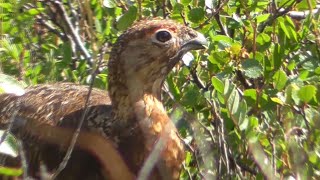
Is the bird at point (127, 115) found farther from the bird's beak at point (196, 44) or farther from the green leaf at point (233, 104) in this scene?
the green leaf at point (233, 104)

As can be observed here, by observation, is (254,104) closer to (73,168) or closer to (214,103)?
(214,103)

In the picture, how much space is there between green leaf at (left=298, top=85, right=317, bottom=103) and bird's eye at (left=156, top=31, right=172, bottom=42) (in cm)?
69

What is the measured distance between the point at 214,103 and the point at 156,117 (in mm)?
488

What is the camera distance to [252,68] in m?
5.12

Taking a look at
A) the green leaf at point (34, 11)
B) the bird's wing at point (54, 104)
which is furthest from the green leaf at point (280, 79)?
the green leaf at point (34, 11)

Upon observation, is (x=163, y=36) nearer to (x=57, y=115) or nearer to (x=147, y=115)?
(x=147, y=115)

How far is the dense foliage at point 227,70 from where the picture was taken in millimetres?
4758

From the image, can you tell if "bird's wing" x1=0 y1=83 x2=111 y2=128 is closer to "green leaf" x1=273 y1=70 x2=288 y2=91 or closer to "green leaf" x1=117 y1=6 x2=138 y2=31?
"green leaf" x1=117 y1=6 x2=138 y2=31

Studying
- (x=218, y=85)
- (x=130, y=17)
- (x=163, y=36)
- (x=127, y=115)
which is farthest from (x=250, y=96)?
(x=130, y=17)

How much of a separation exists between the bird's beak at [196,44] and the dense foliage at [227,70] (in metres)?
0.20

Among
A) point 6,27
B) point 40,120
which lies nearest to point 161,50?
point 40,120

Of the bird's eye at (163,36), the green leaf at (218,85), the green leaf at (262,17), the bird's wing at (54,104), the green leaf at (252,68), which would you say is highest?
the bird's eye at (163,36)

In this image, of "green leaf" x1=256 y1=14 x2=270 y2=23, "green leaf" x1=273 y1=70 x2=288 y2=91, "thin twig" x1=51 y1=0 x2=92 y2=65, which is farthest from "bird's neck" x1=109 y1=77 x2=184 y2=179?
"thin twig" x1=51 y1=0 x2=92 y2=65

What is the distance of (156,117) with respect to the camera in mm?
4832
